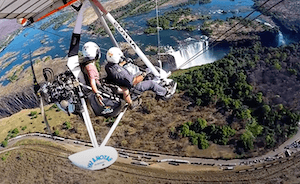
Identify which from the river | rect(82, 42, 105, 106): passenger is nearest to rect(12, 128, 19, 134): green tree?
the river

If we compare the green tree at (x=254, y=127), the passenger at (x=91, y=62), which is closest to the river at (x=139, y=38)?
the green tree at (x=254, y=127)

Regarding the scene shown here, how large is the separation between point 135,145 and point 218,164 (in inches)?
335

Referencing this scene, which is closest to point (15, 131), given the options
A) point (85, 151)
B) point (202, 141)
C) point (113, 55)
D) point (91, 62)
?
point (202, 141)

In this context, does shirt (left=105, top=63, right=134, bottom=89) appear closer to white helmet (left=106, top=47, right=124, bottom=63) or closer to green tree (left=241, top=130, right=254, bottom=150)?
white helmet (left=106, top=47, right=124, bottom=63)

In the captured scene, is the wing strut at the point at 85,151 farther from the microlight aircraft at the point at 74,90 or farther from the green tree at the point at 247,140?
the green tree at the point at 247,140

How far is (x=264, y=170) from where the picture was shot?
2223 centimetres

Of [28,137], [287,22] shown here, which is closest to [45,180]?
[28,137]

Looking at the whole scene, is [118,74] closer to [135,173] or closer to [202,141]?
[135,173]

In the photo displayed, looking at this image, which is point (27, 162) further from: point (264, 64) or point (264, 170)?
point (264, 64)

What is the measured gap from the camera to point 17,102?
32500 mm

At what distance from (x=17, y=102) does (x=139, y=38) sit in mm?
22933

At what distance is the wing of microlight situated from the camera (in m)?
9.06

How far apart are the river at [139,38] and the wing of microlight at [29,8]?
25690 mm

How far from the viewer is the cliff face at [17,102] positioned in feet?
105
